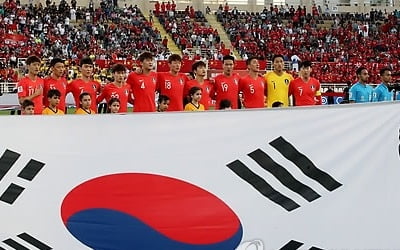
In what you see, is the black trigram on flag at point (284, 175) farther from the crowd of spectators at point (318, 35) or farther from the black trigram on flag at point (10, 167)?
the crowd of spectators at point (318, 35)

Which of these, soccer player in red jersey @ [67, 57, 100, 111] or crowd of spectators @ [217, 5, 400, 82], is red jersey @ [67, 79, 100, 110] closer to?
soccer player in red jersey @ [67, 57, 100, 111]

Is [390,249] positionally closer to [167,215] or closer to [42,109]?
[167,215]

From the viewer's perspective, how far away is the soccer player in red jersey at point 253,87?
8617mm

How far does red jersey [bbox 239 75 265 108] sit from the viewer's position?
862cm

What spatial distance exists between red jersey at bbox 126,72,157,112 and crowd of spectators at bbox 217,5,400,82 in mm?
28518

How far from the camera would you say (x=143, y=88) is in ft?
27.3

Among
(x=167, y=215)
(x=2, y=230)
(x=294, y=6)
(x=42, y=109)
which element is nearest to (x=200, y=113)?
(x=167, y=215)

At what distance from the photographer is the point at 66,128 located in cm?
455

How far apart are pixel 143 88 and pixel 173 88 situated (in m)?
0.38

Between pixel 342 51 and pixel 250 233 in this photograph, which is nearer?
pixel 250 233

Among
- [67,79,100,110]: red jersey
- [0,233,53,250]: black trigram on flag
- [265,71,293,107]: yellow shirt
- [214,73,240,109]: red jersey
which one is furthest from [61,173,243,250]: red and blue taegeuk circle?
[265,71,293,107]: yellow shirt

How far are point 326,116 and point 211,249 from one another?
1.24m

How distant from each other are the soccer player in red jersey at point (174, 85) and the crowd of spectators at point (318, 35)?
93.2 ft

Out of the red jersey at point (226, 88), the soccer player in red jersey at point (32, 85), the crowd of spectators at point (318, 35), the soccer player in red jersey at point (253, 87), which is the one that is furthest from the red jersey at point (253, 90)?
the crowd of spectators at point (318, 35)
